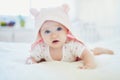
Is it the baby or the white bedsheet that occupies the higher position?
the baby

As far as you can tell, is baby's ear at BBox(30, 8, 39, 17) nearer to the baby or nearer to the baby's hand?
the baby

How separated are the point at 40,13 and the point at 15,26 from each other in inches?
84.6

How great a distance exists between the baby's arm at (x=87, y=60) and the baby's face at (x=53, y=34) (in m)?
0.14

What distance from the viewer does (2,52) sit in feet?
5.37

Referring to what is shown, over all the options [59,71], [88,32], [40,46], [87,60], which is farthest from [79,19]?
[59,71]

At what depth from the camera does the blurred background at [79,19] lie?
9.68 ft

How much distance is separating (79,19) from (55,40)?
7.20ft

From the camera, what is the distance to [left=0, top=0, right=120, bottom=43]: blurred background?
295 centimetres

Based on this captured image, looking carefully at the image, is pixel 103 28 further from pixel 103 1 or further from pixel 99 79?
pixel 99 79

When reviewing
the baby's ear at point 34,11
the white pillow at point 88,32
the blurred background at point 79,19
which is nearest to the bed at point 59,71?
the baby's ear at point 34,11

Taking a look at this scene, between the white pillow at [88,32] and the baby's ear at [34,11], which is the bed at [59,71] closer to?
the baby's ear at [34,11]

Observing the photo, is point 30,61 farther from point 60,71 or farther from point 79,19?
point 79,19

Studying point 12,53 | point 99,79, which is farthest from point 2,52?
point 99,79

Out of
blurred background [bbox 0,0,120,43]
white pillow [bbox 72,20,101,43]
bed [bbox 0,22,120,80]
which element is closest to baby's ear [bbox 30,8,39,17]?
bed [bbox 0,22,120,80]
